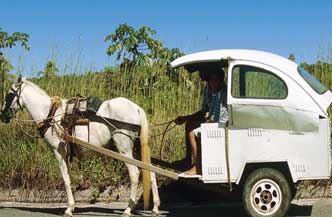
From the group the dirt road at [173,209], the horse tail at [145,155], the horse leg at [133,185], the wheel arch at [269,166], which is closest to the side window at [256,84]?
the wheel arch at [269,166]

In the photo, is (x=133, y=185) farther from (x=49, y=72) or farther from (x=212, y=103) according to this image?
(x=49, y=72)

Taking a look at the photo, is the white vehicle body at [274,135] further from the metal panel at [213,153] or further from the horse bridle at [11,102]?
the horse bridle at [11,102]

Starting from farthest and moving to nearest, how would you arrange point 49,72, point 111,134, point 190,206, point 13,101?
point 49,72, point 190,206, point 13,101, point 111,134

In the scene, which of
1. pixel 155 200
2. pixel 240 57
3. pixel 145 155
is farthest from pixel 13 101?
pixel 240 57

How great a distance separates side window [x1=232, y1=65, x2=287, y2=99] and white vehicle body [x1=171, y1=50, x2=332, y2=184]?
5 centimetres

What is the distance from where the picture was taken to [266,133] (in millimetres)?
7336

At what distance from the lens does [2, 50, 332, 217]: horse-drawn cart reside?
7.31 m

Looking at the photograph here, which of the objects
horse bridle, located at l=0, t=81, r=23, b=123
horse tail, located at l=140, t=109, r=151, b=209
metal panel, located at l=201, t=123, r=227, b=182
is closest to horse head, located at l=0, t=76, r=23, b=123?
horse bridle, located at l=0, t=81, r=23, b=123

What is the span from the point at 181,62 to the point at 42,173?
12.3 ft

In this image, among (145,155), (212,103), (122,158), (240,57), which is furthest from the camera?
(145,155)

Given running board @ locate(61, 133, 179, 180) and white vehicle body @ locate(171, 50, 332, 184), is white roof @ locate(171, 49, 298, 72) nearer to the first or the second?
white vehicle body @ locate(171, 50, 332, 184)

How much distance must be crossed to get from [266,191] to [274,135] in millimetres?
784

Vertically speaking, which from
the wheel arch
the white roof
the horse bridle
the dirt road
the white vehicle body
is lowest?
the dirt road

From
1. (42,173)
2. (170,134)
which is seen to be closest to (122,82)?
(170,134)
